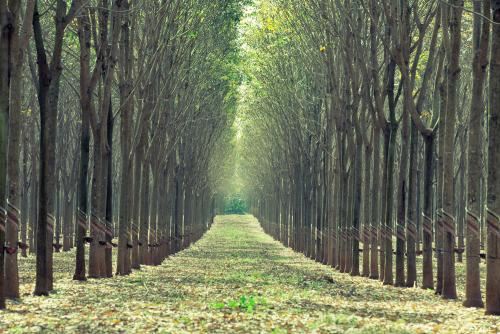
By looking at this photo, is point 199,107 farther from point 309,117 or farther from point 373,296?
point 373,296

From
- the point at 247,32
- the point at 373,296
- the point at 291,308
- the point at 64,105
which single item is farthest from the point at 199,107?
the point at 291,308

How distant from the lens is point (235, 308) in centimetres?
1661

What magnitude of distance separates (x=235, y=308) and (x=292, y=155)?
3814cm

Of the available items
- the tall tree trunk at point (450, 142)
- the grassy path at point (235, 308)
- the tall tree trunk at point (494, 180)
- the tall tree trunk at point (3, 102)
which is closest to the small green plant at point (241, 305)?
the grassy path at point (235, 308)

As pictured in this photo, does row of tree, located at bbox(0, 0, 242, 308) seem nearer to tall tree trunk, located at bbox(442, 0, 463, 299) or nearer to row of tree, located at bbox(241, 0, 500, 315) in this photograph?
row of tree, located at bbox(241, 0, 500, 315)

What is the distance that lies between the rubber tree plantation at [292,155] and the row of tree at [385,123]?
0.24ft

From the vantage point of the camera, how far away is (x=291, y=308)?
16859mm

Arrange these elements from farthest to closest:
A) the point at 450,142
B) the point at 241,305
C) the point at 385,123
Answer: the point at 385,123 < the point at 450,142 < the point at 241,305

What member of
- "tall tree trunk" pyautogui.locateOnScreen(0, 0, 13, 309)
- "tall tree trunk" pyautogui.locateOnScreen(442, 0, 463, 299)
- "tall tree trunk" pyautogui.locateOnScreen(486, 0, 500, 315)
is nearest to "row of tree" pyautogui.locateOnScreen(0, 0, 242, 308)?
"tall tree trunk" pyautogui.locateOnScreen(0, 0, 13, 309)

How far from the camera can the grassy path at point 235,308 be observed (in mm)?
13914

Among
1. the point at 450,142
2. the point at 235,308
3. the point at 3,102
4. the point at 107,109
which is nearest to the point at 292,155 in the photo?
the point at 107,109

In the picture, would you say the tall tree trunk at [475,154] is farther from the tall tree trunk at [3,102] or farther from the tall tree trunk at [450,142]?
the tall tree trunk at [3,102]

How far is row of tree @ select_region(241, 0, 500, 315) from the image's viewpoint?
1777 cm

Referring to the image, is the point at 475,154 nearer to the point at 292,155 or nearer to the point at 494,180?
the point at 494,180
